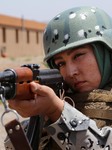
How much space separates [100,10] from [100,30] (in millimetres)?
190

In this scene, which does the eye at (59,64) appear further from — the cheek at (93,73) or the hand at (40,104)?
the hand at (40,104)

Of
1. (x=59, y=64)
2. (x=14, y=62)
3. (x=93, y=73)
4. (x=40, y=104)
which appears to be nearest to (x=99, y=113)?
(x=93, y=73)

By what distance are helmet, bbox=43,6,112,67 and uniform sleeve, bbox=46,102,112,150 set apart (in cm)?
55

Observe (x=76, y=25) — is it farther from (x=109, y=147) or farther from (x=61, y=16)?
(x=109, y=147)

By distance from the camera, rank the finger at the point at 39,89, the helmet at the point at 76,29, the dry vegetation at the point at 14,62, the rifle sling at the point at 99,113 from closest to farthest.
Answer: the finger at the point at 39,89
the rifle sling at the point at 99,113
the helmet at the point at 76,29
the dry vegetation at the point at 14,62

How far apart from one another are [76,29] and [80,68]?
0.30 m

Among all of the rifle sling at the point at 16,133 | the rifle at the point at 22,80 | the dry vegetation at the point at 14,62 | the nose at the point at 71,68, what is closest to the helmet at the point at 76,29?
the nose at the point at 71,68

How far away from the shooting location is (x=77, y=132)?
1872 millimetres

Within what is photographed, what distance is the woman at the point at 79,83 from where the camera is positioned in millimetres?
1831

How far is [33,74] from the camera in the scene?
1742 mm

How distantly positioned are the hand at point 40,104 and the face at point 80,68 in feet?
1.31

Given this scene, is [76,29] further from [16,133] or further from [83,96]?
[16,133]

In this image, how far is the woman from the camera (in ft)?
6.01

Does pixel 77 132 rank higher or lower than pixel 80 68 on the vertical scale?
lower
